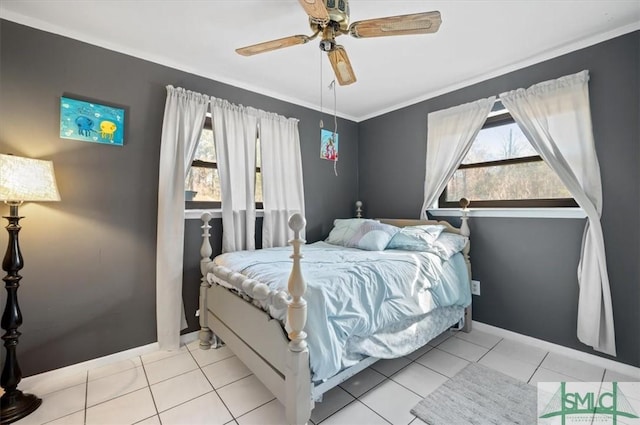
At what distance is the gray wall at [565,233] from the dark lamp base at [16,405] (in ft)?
10.9

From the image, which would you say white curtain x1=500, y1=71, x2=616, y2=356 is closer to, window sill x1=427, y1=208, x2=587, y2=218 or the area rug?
window sill x1=427, y1=208, x2=587, y2=218

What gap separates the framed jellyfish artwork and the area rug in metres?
2.75

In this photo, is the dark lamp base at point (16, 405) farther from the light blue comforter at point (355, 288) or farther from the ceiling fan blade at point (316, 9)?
the ceiling fan blade at point (316, 9)

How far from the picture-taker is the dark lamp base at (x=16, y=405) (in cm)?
148

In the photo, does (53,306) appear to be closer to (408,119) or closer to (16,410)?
(16,410)

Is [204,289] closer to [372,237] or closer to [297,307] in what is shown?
[297,307]

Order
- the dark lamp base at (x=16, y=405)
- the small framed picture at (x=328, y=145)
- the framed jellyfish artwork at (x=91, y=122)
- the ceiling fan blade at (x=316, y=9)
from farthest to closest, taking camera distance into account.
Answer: the small framed picture at (x=328, y=145)
the framed jellyfish artwork at (x=91, y=122)
the dark lamp base at (x=16, y=405)
the ceiling fan blade at (x=316, y=9)

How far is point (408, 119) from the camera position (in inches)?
128

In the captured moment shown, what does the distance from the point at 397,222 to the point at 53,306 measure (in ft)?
9.76

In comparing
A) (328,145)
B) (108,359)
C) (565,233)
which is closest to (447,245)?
(565,233)

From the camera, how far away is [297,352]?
1.33 m

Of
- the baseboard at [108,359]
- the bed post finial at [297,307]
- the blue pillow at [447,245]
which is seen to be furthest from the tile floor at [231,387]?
the blue pillow at [447,245]

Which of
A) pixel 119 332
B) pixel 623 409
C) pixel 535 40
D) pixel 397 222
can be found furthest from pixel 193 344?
pixel 535 40

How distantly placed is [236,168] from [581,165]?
2789mm
